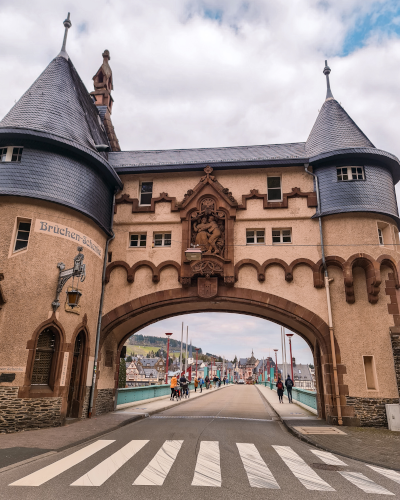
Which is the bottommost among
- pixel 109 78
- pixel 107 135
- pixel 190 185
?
pixel 190 185

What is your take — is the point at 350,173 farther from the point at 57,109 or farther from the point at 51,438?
the point at 51,438

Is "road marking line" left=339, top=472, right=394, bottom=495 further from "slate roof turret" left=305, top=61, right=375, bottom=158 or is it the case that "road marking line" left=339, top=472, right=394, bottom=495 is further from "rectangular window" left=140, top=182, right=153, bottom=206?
"rectangular window" left=140, top=182, right=153, bottom=206

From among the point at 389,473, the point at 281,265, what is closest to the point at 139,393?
the point at 281,265

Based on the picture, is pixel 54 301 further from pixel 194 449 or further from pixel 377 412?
pixel 377 412

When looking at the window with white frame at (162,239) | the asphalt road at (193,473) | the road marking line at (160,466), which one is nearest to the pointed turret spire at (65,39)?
the window with white frame at (162,239)

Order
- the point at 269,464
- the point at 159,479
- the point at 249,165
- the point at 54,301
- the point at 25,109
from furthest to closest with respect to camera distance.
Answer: the point at 249,165 → the point at 25,109 → the point at 54,301 → the point at 269,464 → the point at 159,479

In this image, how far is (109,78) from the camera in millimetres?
29422

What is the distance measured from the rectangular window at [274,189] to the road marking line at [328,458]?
→ 1242cm

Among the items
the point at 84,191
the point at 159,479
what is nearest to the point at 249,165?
the point at 84,191

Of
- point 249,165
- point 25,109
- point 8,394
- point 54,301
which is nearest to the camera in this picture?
point 8,394

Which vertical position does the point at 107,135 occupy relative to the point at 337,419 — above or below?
above

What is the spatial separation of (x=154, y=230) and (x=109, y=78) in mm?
16129

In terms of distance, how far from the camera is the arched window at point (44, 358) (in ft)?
47.6

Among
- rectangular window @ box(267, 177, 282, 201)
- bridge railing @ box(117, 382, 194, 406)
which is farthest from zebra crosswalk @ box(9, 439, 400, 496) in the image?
bridge railing @ box(117, 382, 194, 406)
